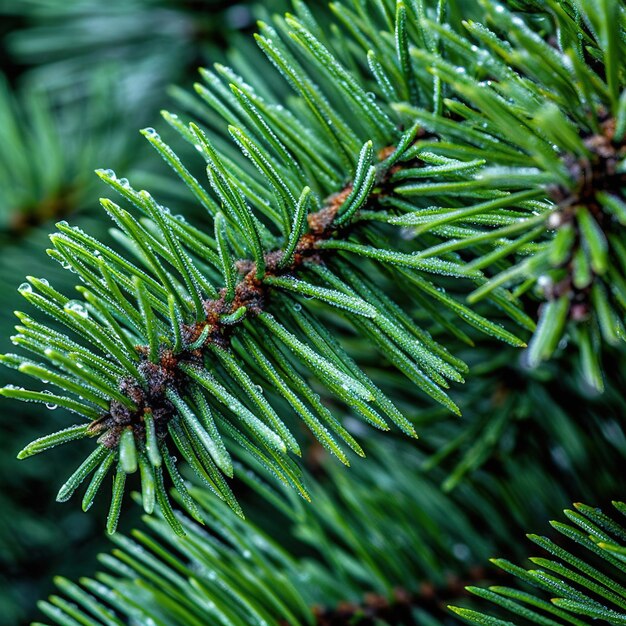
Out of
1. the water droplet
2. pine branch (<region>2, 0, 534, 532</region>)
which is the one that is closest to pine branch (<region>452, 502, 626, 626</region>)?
pine branch (<region>2, 0, 534, 532</region>)

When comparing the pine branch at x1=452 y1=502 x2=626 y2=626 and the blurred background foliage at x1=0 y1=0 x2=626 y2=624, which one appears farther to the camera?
the blurred background foliage at x1=0 y1=0 x2=626 y2=624

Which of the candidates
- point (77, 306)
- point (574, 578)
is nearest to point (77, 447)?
point (77, 306)

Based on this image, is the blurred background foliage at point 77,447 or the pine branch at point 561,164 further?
the blurred background foliage at point 77,447

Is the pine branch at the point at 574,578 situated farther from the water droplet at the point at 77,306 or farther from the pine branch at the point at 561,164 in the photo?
the water droplet at the point at 77,306

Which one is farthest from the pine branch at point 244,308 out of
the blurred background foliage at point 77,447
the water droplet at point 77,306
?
the blurred background foliage at point 77,447

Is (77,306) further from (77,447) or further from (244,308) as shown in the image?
(77,447)

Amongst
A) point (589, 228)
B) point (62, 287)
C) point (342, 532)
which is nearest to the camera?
point (589, 228)

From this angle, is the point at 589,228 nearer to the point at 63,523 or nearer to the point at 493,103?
the point at 493,103

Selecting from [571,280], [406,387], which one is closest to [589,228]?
[571,280]

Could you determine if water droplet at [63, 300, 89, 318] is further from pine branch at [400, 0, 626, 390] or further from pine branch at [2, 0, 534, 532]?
pine branch at [400, 0, 626, 390]
